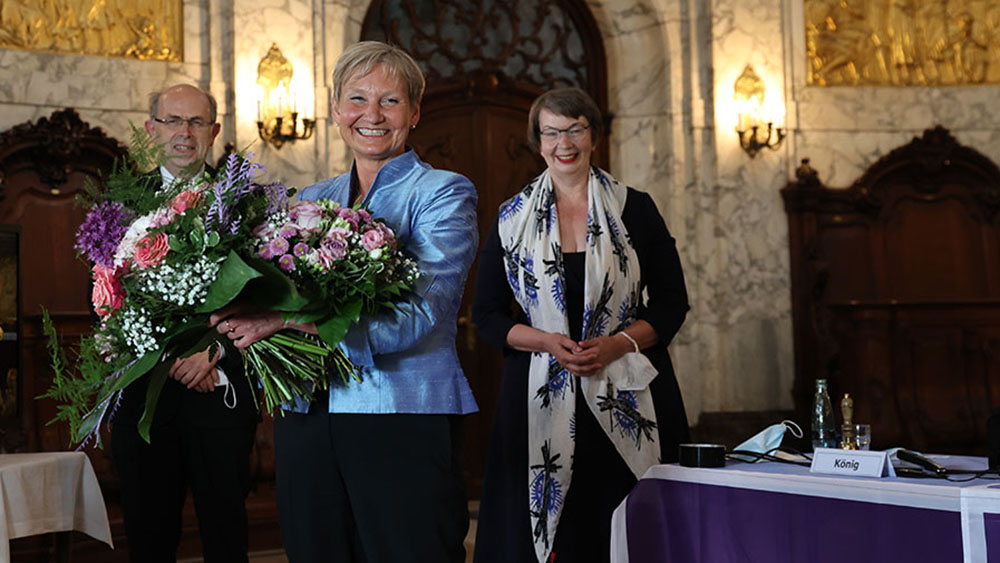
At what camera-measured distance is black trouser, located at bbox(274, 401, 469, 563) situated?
1998mm

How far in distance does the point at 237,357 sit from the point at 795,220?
20.6ft

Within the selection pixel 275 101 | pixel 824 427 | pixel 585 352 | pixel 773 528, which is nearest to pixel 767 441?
pixel 824 427

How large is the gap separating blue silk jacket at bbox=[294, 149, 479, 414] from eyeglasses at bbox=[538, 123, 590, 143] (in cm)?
121

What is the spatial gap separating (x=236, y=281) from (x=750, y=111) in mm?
6381

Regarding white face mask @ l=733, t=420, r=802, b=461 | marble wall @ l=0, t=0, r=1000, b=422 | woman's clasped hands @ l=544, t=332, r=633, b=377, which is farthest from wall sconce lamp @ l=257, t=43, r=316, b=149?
white face mask @ l=733, t=420, r=802, b=461

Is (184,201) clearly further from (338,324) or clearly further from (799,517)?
(799,517)

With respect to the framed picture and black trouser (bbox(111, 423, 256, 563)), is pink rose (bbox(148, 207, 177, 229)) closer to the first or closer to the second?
black trouser (bbox(111, 423, 256, 563))

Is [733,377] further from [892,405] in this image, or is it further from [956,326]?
[956,326]

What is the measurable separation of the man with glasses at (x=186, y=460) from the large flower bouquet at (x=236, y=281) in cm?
93

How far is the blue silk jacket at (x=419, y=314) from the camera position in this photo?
201cm

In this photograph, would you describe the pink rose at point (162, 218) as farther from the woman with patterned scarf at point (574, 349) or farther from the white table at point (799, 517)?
the woman with patterned scarf at point (574, 349)

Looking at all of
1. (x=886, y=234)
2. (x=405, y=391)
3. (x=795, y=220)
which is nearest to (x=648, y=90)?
(x=795, y=220)

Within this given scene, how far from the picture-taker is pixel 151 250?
190cm

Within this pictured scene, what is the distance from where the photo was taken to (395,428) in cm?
203
